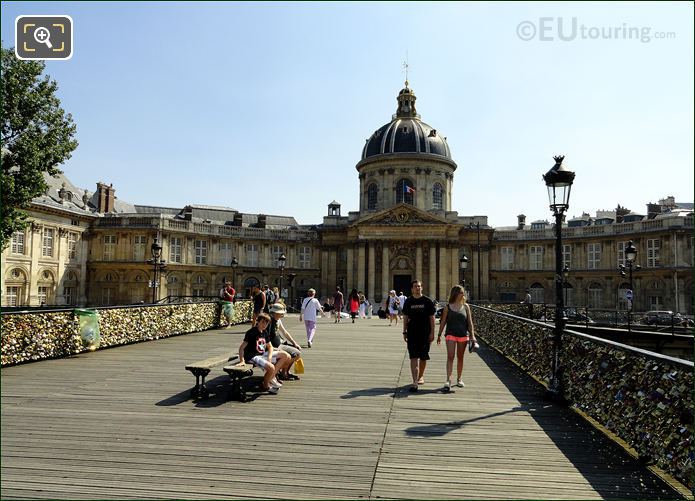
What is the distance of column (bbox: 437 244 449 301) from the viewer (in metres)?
52.3

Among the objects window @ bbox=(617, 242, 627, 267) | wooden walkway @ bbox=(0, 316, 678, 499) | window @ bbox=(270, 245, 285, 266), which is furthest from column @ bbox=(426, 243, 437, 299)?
wooden walkway @ bbox=(0, 316, 678, 499)

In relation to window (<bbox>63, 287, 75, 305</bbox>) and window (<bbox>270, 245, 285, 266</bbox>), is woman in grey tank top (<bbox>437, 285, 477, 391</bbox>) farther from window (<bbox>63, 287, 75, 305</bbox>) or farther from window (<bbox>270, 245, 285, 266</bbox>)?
window (<bbox>270, 245, 285, 266</bbox>)

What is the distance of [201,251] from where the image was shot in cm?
5622

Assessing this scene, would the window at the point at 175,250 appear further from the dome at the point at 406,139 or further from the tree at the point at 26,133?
the tree at the point at 26,133

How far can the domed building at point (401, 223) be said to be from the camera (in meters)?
53.1

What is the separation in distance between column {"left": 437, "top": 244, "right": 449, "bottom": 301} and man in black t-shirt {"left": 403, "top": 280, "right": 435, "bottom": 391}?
140ft

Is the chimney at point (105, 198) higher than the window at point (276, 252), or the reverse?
the chimney at point (105, 198)

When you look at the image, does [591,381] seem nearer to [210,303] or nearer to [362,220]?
[210,303]

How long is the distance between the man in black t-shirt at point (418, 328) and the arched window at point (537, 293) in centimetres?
4914

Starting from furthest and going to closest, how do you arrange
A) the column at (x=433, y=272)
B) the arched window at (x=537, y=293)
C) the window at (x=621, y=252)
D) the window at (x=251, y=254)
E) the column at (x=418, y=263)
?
the window at (x=251, y=254), the arched window at (x=537, y=293), the column at (x=418, y=263), the column at (x=433, y=272), the window at (x=621, y=252)

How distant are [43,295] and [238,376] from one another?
44520mm

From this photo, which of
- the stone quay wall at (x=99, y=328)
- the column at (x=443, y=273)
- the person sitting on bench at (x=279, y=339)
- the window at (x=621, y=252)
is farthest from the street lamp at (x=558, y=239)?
the window at (x=621, y=252)

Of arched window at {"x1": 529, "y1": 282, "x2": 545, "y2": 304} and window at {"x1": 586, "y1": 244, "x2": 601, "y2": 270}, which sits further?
arched window at {"x1": 529, "y1": 282, "x2": 545, "y2": 304}

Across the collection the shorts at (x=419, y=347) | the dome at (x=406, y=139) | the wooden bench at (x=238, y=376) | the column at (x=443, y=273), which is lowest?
the wooden bench at (x=238, y=376)
